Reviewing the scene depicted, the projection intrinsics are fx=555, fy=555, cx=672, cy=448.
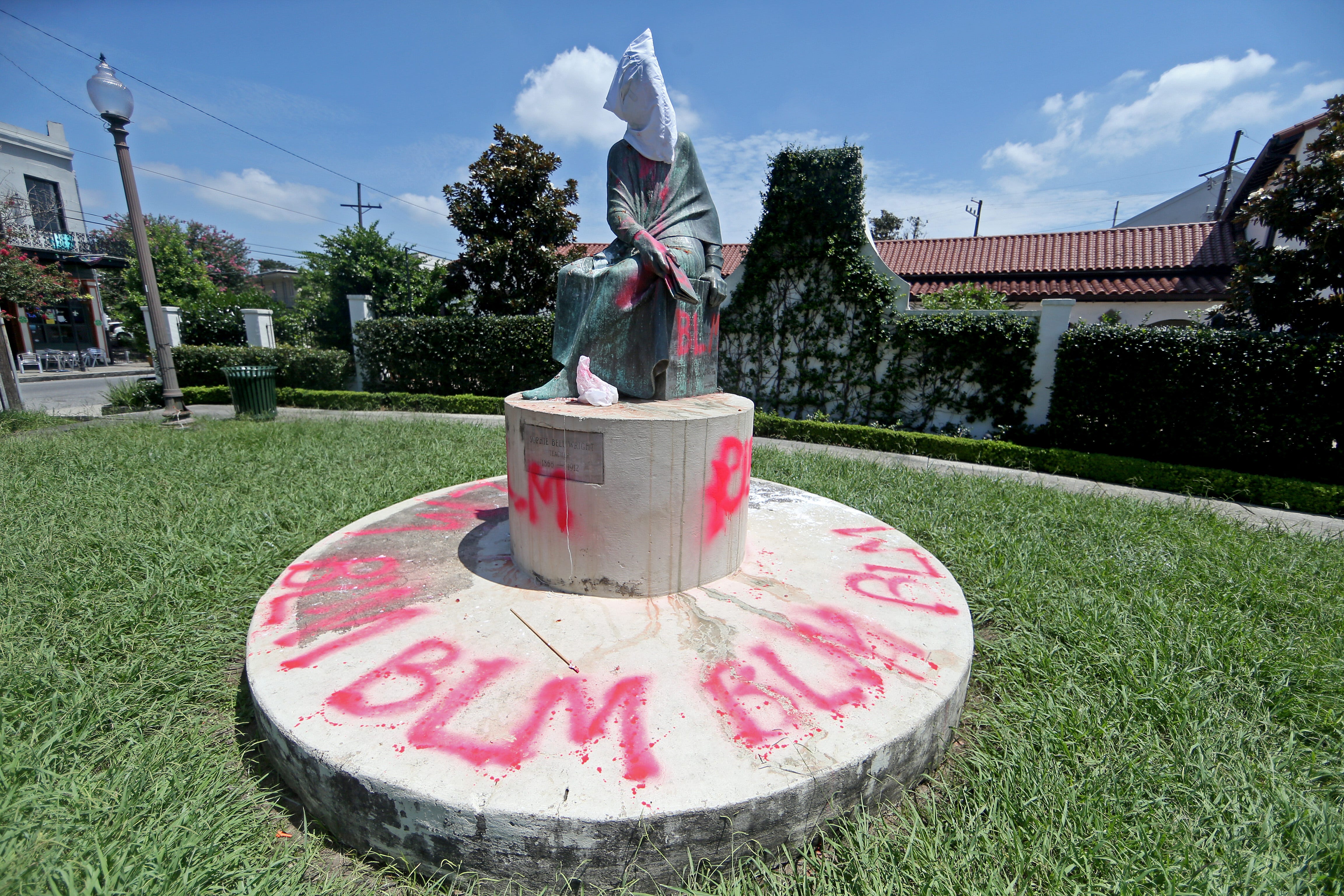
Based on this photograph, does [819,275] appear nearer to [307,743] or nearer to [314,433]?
[314,433]

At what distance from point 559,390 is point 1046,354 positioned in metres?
8.75

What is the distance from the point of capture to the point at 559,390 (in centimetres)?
364

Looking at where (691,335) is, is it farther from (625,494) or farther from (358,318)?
(358,318)

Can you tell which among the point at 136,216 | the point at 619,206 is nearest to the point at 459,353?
the point at 136,216

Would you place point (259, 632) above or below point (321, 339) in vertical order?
below

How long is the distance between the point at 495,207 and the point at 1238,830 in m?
15.9

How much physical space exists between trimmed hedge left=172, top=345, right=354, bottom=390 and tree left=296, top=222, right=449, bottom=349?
122 cm

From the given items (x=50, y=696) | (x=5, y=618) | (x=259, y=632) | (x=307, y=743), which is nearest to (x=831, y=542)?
(x=307, y=743)

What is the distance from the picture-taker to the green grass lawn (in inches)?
67.9

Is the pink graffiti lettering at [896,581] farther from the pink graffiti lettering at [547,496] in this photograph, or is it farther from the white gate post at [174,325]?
the white gate post at [174,325]

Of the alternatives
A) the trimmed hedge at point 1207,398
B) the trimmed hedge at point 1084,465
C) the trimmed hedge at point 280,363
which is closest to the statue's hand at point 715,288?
the trimmed hedge at point 1084,465

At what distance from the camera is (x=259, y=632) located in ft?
8.77

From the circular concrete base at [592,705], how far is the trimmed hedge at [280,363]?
12635 millimetres

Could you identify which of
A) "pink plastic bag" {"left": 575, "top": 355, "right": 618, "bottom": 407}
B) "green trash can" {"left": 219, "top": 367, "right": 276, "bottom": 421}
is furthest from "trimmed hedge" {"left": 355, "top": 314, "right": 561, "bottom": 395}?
"pink plastic bag" {"left": 575, "top": 355, "right": 618, "bottom": 407}
